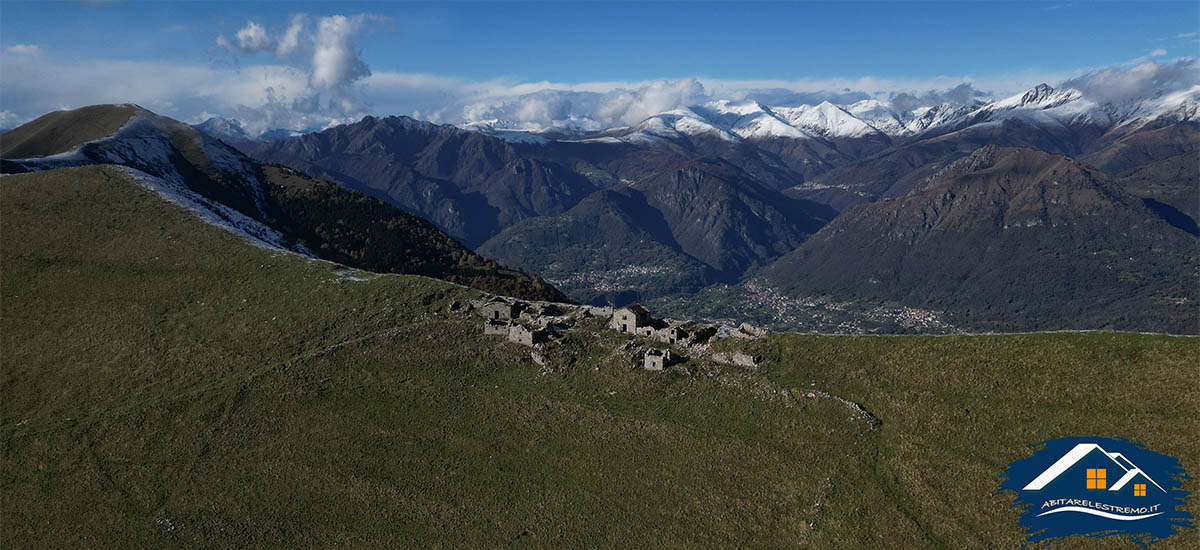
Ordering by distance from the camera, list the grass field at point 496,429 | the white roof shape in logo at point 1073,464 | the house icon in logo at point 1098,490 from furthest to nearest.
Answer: the grass field at point 496,429 → the white roof shape in logo at point 1073,464 → the house icon in logo at point 1098,490

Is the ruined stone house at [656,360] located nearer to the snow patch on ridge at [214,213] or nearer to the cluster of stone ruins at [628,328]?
the cluster of stone ruins at [628,328]

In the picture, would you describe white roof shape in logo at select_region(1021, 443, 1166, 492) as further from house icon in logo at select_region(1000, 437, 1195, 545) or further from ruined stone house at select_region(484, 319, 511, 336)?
ruined stone house at select_region(484, 319, 511, 336)

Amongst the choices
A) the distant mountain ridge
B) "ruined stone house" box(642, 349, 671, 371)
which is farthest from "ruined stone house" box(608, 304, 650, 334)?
the distant mountain ridge

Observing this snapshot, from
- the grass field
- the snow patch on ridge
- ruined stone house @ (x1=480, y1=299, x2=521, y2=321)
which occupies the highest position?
the snow patch on ridge

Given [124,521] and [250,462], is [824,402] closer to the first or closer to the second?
[250,462]

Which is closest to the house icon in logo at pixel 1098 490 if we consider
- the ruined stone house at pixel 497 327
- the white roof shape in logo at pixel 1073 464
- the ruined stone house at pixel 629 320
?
the white roof shape in logo at pixel 1073 464

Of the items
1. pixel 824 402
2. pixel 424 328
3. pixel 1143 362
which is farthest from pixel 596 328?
pixel 1143 362
